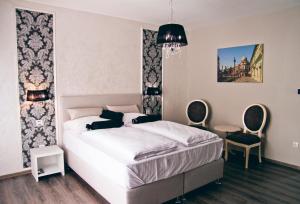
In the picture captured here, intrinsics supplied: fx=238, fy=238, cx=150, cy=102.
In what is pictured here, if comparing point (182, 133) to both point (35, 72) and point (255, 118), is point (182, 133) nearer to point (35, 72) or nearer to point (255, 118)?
point (255, 118)

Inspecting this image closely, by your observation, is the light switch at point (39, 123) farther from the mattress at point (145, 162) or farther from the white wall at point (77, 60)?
the mattress at point (145, 162)

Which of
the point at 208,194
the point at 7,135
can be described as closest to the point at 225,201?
the point at 208,194

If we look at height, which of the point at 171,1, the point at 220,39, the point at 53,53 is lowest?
the point at 53,53

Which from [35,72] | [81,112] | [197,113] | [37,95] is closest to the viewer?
[37,95]

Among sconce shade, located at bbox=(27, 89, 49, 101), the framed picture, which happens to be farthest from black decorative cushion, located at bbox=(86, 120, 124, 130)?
the framed picture

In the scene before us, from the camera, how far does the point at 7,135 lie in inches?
A: 139

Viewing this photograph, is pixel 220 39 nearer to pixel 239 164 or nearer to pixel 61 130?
pixel 239 164

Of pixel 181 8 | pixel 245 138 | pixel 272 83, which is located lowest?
pixel 245 138

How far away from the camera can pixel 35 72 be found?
Answer: 367 centimetres

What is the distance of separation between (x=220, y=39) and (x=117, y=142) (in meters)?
3.31

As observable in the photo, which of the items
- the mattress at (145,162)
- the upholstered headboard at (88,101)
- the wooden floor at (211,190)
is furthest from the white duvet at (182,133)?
the upholstered headboard at (88,101)

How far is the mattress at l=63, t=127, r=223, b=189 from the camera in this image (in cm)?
242

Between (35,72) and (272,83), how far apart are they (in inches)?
154

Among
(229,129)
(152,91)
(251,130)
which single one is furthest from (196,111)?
(251,130)
